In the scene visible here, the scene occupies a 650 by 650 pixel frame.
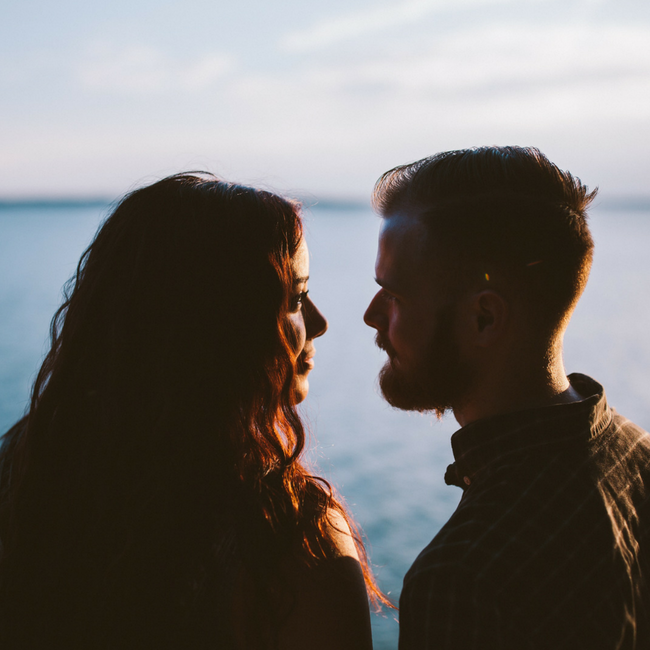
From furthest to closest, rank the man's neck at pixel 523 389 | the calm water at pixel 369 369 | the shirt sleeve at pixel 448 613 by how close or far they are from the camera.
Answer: the calm water at pixel 369 369 < the man's neck at pixel 523 389 < the shirt sleeve at pixel 448 613

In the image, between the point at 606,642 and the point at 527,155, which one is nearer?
the point at 606,642

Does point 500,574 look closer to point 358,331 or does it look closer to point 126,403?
point 126,403

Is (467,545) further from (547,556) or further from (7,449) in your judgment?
(7,449)

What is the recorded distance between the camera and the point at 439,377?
4.68 feet

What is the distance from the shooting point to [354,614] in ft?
3.59

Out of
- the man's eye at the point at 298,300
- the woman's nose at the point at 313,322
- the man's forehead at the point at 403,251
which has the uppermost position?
the man's forehead at the point at 403,251

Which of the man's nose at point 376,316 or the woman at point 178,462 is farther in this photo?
the man's nose at point 376,316

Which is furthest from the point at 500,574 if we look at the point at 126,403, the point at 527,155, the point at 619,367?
the point at 619,367

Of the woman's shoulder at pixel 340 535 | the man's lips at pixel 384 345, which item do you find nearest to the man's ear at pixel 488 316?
the man's lips at pixel 384 345

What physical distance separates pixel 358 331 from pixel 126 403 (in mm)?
17205

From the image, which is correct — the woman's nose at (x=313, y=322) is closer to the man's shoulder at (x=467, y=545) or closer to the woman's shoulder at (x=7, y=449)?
the man's shoulder at (x=467, y=545)

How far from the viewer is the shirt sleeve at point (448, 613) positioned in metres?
0.94

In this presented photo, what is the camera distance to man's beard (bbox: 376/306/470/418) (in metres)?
1.39

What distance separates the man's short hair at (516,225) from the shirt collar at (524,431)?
0.69 ft
